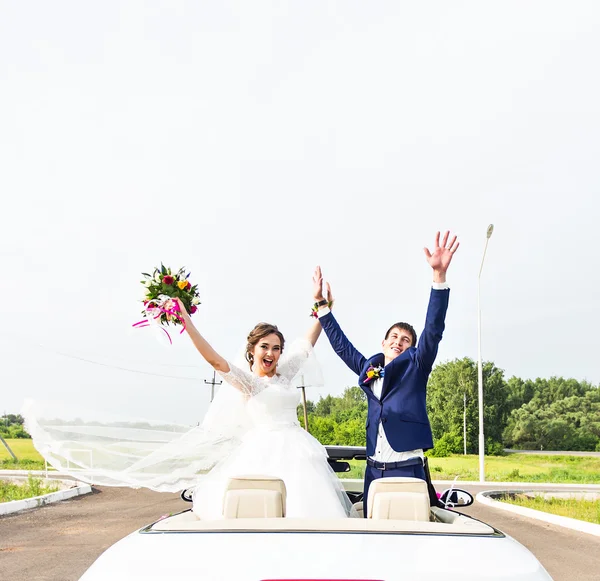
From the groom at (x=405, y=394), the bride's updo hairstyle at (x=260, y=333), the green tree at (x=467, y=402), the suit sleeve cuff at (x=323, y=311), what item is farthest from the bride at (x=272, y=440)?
the green tree at (x=467, y=402)

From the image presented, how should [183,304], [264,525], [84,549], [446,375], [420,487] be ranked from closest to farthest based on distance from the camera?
[264,525] < [420,487] < [183,304] < [84,549] < [446,375]

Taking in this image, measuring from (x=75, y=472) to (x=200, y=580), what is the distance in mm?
3871

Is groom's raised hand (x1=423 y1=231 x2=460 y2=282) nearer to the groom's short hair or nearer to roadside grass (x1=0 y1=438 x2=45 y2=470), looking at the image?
the groom's short hair

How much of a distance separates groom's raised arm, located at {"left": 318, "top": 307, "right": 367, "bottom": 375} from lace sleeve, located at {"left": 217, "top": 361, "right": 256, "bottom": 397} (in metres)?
0.73

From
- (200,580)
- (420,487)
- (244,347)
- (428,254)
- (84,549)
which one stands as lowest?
(84,549)

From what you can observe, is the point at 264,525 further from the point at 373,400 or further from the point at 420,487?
the point at 373,400

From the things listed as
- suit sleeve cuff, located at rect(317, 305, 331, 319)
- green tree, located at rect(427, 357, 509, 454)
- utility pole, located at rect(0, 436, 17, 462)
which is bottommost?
utility pole, located at rect(0, 436, 17, 462)

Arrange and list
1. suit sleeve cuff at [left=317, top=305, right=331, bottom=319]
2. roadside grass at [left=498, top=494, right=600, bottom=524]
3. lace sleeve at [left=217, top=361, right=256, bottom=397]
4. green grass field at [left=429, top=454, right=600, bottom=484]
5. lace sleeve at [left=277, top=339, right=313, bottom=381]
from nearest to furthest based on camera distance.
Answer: lace sleeve at [left=217, top=361, right=256, bottom=397], lace sleeve at [left=277, top=339, right=313, bottom=381], suit sleeve cuff at [left=317, top=305, right=331, bottom=319], roadside grass at [left=498, top=494, right=600, bottom=524], green grass field at [left=429, top=454, right=600, bottom=484]

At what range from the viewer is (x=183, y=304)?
474 centimetres

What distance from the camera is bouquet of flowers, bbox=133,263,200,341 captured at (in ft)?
15.1

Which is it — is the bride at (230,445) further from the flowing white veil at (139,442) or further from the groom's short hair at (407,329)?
the groom's short hair at (407,329)

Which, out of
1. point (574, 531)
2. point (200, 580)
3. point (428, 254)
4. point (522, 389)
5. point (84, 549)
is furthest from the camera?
point (522, 389)

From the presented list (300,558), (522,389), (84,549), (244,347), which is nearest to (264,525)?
(300,558)

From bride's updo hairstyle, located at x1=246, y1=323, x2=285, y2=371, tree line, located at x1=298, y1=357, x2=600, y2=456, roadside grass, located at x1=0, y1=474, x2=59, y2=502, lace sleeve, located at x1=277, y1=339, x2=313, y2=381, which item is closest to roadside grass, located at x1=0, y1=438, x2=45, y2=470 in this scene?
roadside grass, located at x1=0, y1=474, x2=59, y2=502
